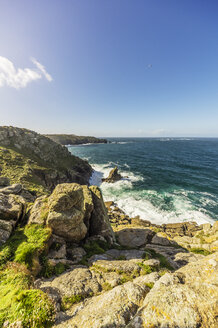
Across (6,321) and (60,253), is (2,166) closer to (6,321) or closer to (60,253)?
(60,253)

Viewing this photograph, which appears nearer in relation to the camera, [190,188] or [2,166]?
[2,166]

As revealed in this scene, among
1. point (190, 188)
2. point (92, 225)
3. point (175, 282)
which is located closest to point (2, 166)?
point (92, 225)

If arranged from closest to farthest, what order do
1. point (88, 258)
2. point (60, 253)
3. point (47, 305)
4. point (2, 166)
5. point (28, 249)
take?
point (47, 305), point (28, 249), point (60, 253), point (88, 258), point (2, 166)

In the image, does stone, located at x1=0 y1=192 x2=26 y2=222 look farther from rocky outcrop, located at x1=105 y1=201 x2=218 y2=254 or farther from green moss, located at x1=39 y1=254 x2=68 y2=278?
rocky outcrop, located at x1=105 y1=201 x2=218 y2=254

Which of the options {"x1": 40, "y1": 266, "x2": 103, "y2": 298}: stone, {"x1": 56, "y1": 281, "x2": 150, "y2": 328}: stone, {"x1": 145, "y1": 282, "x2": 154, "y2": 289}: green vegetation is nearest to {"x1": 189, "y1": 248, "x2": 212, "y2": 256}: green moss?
{"x1": 145, "y1": 282, "x2": 154, "y2": 289}: green vegetation

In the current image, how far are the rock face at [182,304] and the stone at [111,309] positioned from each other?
0.37 m

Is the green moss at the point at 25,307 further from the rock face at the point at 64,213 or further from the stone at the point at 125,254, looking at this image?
the stone at the point at 125,254

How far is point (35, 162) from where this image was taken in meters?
33.2

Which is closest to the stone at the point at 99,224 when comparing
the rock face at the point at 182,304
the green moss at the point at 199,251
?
the rock face at the point at 182,304

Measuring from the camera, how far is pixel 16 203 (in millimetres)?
9992

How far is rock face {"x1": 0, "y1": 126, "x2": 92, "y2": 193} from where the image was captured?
25.3 meters

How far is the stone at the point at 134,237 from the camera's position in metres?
13.6

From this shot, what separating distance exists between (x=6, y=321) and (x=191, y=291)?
602 cm

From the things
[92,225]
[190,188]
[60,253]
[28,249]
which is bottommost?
[190,188]
